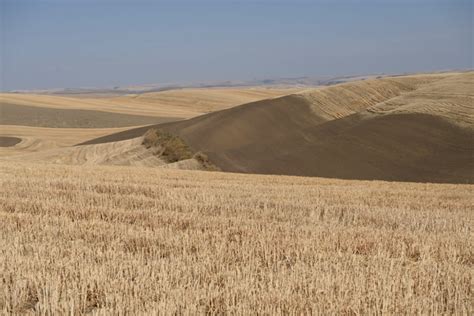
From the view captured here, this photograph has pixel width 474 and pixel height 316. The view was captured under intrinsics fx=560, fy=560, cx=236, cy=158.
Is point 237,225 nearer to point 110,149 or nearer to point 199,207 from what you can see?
point 199,207

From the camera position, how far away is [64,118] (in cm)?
7962

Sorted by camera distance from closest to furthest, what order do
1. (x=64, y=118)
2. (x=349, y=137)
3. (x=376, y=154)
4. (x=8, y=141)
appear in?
(x=376, y=154) < (x=349, y=137) < (x=8, y=141) < (x=64, y=118)

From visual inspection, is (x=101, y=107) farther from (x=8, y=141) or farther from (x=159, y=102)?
(x=8, y=141)

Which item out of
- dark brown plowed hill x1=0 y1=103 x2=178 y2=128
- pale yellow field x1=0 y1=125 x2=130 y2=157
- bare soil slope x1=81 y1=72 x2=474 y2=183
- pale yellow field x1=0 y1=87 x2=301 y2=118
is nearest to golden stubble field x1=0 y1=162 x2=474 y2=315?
bare soil slope x1=81 y1=72 x2=474 y2=183

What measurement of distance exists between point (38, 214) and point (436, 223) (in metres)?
7.33

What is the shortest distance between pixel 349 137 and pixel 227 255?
99.4 feet

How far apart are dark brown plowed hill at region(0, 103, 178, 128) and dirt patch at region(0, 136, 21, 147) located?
16.1 m

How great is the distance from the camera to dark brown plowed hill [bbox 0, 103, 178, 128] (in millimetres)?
75188

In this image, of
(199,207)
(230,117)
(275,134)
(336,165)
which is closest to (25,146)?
(230,117)

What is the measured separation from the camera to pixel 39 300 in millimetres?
5172

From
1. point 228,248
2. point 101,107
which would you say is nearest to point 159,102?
point 101,107

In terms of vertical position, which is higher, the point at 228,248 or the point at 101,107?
the point at 101,107

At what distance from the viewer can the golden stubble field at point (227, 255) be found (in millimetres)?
5195

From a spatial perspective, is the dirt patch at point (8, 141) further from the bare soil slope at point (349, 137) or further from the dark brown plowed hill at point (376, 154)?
the dark brown plowed hill at point (376, 154)
